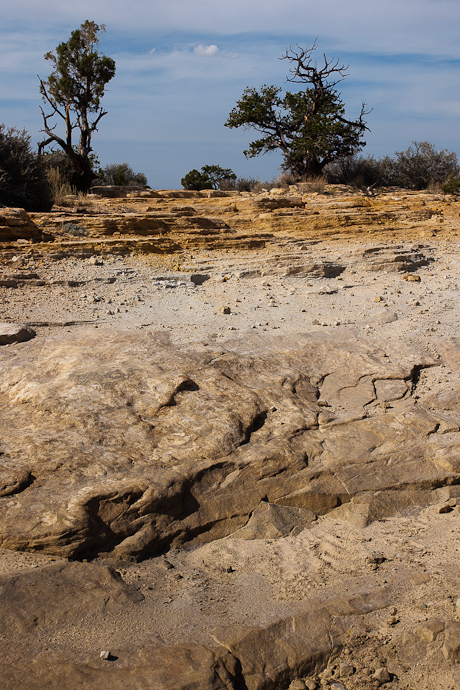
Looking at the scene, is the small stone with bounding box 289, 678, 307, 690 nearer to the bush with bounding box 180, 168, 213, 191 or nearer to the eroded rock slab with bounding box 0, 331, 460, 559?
the eroded rock slab with bounding box 0, 331, 460, 559

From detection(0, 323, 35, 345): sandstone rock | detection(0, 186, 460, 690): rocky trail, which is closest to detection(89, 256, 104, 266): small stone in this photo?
detection(0, 186, 460, 690): rocky trail

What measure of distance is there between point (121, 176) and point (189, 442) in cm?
1546

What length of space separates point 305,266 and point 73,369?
3.52 m

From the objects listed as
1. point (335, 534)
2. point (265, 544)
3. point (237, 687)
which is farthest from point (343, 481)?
point (237, 687)

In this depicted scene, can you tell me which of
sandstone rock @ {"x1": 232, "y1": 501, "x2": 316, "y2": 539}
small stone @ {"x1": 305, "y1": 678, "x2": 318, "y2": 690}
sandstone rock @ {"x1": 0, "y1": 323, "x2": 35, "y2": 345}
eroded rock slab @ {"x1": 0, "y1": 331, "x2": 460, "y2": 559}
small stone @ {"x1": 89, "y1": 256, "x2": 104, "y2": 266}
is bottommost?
small stone @ {"x1": 305, "y1": 678, "x2": 318, "y2": 690}

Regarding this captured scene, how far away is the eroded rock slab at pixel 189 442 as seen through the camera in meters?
2.47

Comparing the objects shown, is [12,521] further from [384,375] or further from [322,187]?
[322,187]

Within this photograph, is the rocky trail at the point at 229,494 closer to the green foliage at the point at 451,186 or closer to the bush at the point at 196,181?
the green foliage at the point at 451,186

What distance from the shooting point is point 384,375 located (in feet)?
11.9

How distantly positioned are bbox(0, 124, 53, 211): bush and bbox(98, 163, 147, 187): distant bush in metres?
8.06

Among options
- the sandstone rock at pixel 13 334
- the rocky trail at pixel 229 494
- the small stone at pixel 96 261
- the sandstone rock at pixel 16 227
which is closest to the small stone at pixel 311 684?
the rocky trail at pixel 229 494

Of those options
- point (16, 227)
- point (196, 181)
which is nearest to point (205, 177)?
point (196, 181)

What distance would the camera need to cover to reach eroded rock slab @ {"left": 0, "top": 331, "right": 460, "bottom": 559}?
2475 mm

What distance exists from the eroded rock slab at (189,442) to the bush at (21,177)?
193 inches
